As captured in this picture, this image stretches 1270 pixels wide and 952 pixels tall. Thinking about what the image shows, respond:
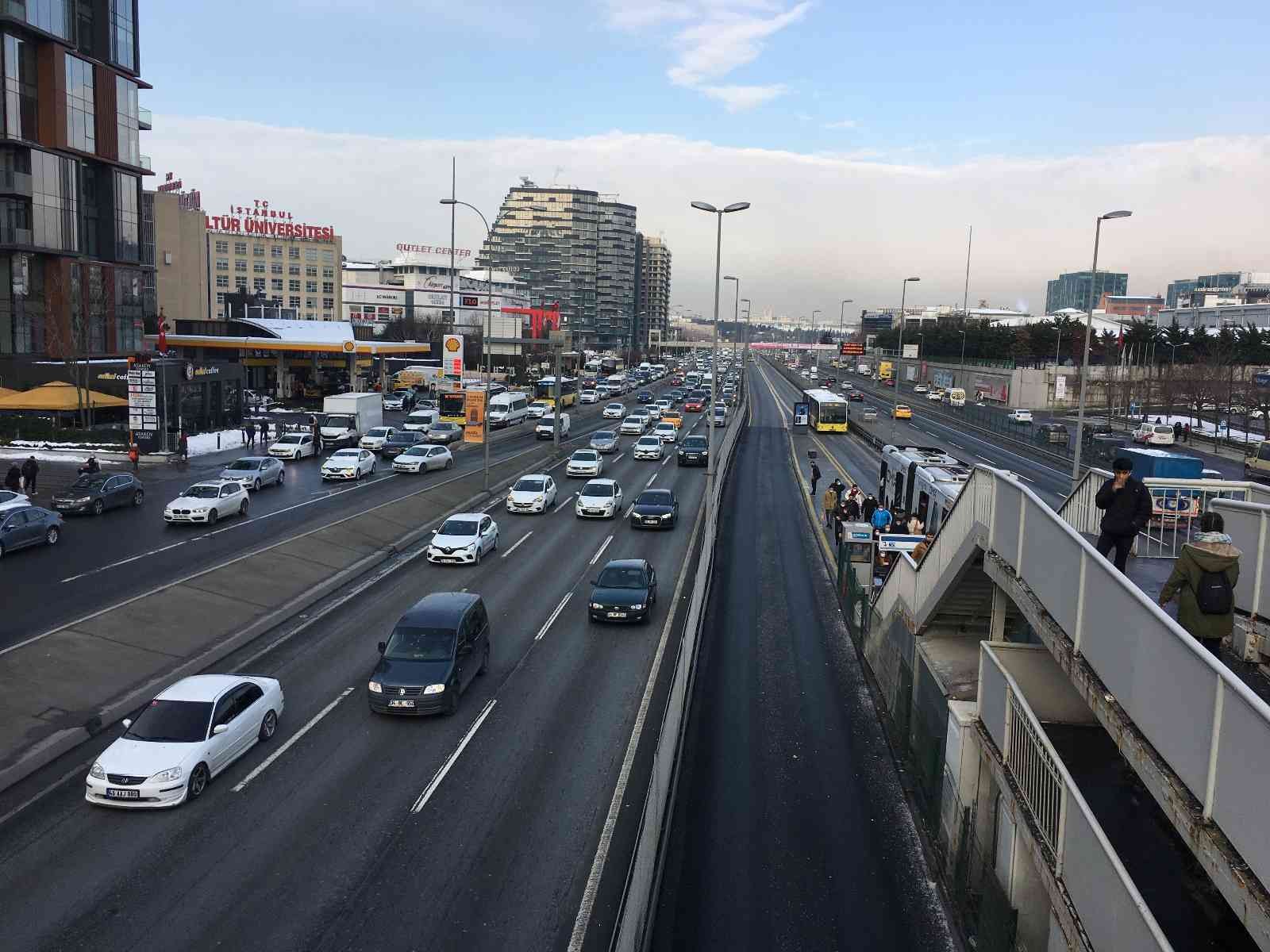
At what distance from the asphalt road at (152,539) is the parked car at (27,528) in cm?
31

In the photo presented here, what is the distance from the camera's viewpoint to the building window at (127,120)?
61.3 m

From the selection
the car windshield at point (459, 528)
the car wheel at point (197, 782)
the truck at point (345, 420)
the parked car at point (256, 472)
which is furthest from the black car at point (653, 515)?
the truck at point (345, 420)

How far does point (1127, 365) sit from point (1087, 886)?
3828 inches

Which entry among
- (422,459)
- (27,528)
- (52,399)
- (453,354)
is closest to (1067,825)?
(27,528)

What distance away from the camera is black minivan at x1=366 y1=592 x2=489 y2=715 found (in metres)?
16.2

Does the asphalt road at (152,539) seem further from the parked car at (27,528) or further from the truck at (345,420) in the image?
the truck at (345,420)

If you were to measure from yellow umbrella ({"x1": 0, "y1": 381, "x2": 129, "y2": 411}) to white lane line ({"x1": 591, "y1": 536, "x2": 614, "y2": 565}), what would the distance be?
112 ft

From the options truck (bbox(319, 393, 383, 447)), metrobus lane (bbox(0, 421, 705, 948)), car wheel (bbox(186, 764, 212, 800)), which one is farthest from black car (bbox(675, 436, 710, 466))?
car wheel (bbox(186, 764, 212, 800))

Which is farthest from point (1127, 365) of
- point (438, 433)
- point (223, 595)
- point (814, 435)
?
A: point (223, 595)

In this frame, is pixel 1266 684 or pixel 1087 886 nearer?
pixel 1087 886

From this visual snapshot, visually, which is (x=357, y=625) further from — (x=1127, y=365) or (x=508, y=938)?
(x=1127, y=365)

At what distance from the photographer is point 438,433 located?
56.7m

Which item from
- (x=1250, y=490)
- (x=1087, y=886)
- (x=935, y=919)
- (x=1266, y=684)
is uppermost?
(x=1250, y=490)

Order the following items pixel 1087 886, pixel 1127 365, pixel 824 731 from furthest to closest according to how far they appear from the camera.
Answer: pixel 1127 365 → pixel 824 731 → pixel 1087 886
